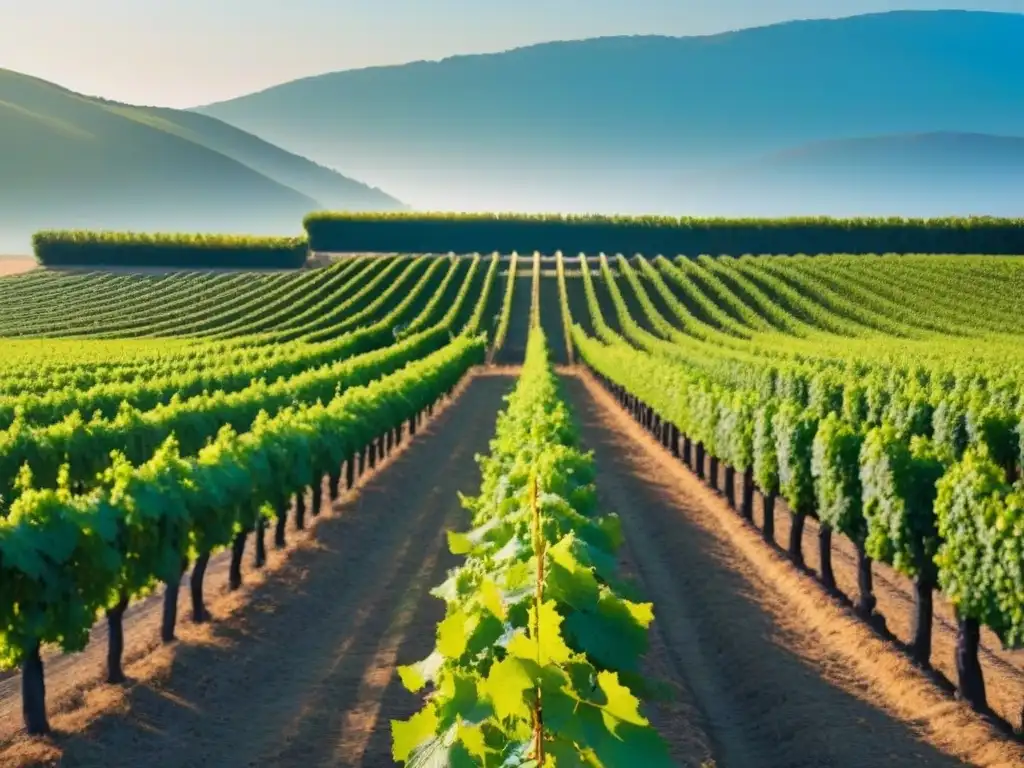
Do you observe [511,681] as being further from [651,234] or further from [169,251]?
[651,234]

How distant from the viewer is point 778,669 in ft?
59.2

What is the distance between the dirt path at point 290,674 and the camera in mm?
14617

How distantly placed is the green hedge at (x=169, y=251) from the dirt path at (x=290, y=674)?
331ft

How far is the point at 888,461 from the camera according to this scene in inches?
766

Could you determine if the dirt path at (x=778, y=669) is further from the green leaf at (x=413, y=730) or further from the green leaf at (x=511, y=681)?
the green leaf at (x=511, y=681)

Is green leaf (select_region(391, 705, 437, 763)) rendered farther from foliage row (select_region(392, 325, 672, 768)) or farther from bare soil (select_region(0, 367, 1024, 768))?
bare soil (select_region(0, 367, 1024, 768))

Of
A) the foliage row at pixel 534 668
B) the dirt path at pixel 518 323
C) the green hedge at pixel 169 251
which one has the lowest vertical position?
the dirt path at pixel 518 323

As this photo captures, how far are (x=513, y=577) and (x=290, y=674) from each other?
1035 centimetres

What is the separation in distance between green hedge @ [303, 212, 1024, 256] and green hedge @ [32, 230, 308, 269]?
9.95 meters

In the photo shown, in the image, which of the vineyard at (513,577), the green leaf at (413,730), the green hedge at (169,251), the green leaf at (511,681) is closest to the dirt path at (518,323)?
the green hedge at (169,251)

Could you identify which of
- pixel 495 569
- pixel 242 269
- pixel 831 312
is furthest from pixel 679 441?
pixel 242 269

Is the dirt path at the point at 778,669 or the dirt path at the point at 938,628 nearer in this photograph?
the dirt path at the point at 778,669

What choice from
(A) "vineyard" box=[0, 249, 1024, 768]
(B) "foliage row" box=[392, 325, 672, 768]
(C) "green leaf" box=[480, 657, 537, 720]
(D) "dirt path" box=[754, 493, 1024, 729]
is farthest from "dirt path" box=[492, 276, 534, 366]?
(C) "green leaf" box=[480, 657, 537, 720]

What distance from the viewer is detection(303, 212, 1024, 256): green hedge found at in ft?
416
